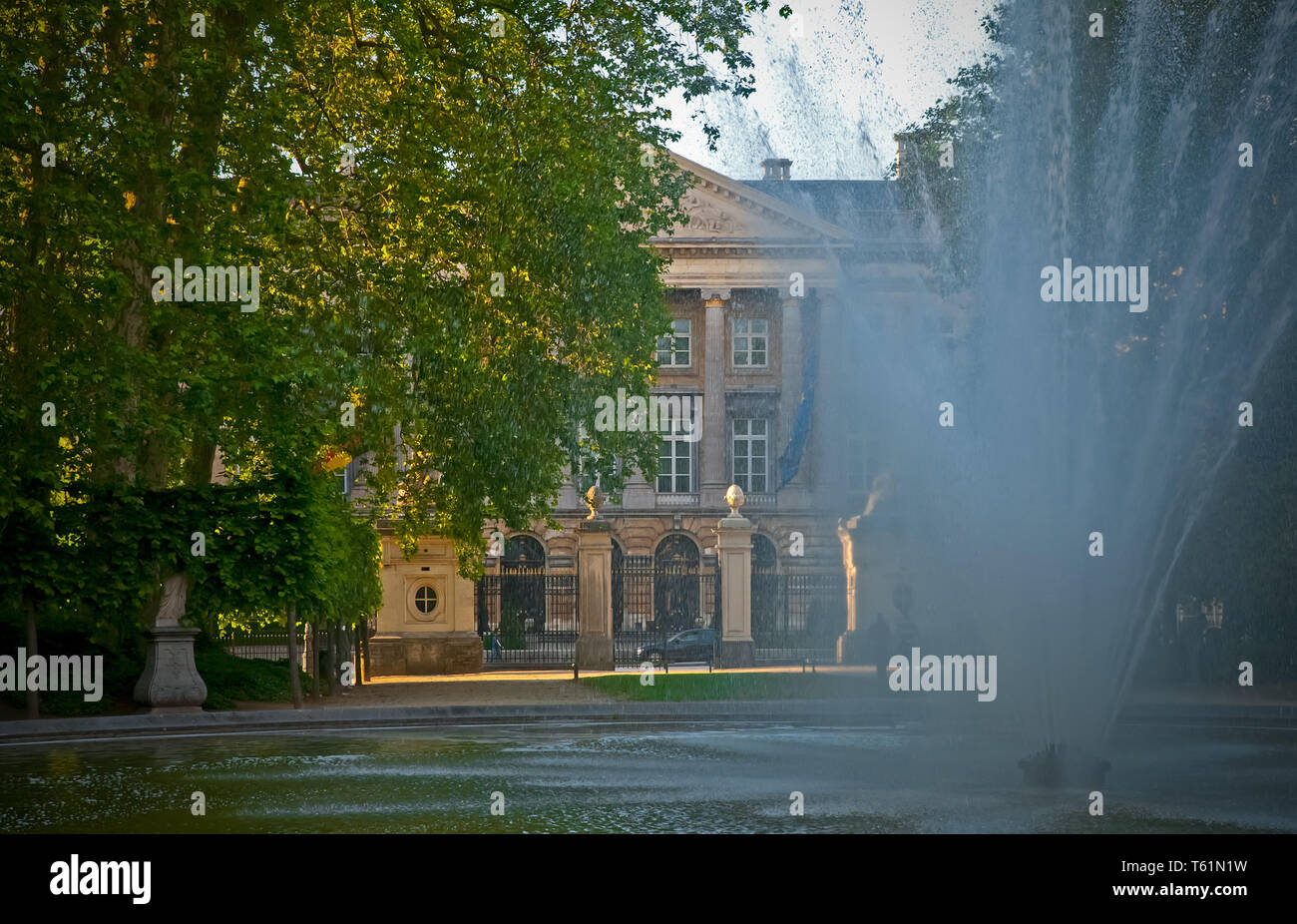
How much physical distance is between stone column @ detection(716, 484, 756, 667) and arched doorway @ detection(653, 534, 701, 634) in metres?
9.14

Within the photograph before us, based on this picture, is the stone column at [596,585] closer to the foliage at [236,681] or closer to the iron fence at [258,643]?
the iron fence at [258,643]

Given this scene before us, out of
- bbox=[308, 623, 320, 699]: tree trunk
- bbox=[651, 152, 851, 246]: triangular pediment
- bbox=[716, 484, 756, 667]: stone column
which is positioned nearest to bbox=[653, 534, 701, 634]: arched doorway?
bbox=[716, 484, 756, 667]: stone column

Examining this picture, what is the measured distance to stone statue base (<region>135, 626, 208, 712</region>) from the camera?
65.8 feet

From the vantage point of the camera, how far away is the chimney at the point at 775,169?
64.9 metres

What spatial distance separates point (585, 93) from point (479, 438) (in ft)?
17.9

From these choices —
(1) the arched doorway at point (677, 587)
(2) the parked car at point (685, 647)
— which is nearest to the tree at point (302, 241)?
(2) the parked car at point (685, 647)

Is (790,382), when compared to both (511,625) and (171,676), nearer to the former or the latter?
(511,625)

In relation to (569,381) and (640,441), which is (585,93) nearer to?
(569,381)

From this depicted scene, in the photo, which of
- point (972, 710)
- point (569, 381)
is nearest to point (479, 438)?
point (569, 381)

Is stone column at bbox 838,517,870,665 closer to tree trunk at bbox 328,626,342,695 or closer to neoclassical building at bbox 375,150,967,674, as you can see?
tree trunk at bbox 328,626,342,695

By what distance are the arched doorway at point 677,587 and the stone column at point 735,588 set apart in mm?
9140

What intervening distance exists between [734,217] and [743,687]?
1499 inches

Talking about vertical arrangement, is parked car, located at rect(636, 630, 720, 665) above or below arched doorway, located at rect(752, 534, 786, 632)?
below

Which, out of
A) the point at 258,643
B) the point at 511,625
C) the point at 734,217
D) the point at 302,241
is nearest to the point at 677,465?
the point at 734,217
